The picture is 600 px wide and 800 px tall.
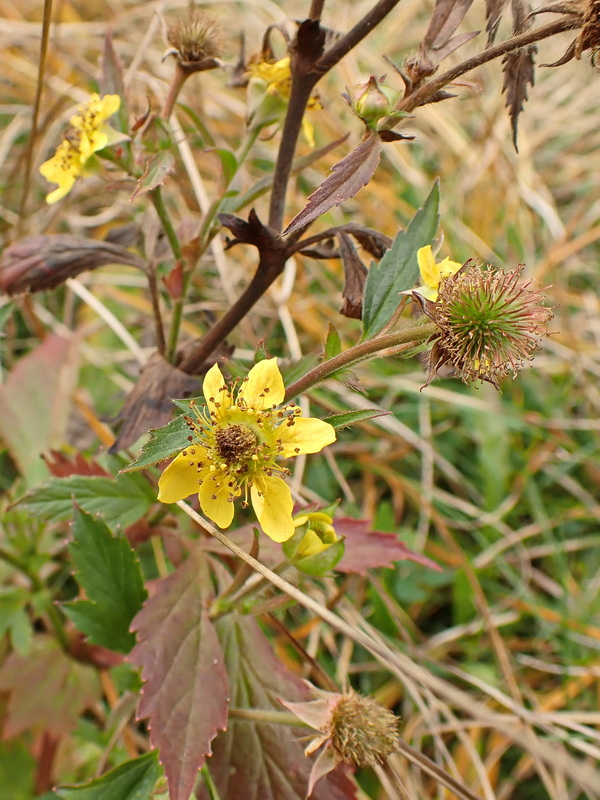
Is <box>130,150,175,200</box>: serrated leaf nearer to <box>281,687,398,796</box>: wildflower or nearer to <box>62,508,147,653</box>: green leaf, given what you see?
<box>62,508,147,653</box>: green leaf

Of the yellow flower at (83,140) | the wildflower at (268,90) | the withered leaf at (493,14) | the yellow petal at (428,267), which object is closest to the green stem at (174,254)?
the yellow flower at (83,140)

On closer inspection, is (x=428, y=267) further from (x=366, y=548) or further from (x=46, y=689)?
(x=46, y=689)

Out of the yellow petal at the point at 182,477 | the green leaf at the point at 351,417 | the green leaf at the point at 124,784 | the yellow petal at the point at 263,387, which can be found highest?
the yellow petal at the point at 263,387

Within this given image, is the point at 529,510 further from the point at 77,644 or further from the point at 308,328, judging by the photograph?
the point at 77,644

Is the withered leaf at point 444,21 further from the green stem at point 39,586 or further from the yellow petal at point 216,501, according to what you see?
the green stem at point 39,586

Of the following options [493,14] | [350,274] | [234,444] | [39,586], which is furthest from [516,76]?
[39,586]

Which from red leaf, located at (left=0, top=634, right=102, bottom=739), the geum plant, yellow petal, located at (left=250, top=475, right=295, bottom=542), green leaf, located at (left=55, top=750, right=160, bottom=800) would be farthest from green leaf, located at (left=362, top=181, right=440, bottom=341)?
red leaf, located at (left=0, top=634, right=102, bottom=739)

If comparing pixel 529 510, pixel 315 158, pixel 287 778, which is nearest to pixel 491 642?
pixel 529 510

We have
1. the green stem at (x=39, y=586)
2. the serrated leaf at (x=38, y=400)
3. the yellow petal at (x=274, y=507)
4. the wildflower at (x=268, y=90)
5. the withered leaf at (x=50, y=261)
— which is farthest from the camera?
the serrated leaf at (x=38, y=400)
